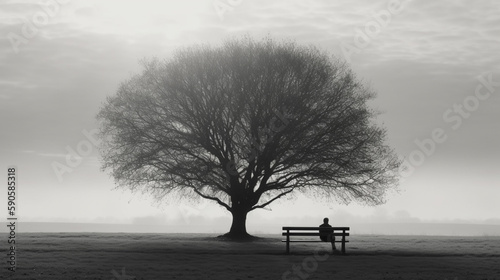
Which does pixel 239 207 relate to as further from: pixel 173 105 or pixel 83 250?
pixel 83 250

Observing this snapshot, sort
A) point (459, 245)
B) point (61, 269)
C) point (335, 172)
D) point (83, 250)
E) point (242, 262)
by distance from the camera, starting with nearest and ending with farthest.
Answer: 1. point (61, 269)
2. point (242, 262)
3. point (83, 250)
4. point (459, 245)
5. point (335, 172)

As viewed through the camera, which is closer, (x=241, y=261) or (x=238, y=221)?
(x=241, y=261)

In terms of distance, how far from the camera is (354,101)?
168 feet

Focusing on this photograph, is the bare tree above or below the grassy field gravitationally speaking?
above

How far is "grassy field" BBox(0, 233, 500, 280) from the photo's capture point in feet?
94.6

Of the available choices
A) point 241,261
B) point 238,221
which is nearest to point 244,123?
point 238,221

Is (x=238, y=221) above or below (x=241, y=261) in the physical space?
above

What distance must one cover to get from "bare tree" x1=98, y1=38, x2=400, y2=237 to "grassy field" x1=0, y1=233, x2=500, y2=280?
818cm

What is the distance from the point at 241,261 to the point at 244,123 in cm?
1985

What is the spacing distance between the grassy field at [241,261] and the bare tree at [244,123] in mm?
8178

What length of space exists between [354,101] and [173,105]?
13.7 m

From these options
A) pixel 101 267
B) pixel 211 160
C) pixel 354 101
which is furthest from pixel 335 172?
pixel 101 267

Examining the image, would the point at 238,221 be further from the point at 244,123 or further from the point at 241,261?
the point at 241,261

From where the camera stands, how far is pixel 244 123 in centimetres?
5147
